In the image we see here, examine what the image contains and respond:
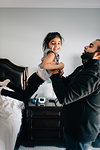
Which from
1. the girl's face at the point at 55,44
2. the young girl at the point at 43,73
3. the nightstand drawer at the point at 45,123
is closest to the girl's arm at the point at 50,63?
the young girl at the point at 43,73

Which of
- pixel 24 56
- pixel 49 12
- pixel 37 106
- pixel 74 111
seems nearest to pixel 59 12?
pixel 49 12

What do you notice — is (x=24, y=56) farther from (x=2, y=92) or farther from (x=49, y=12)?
(x=2, y=92)

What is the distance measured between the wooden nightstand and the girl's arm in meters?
1.40

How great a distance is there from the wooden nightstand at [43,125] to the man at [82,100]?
112 cm

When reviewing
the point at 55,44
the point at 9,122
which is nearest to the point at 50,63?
the point at 55,44

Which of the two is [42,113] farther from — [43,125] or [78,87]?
[78,87]

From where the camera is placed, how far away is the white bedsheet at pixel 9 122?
1391 millimetres

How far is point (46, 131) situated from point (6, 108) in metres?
0.80

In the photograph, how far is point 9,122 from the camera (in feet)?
5.37

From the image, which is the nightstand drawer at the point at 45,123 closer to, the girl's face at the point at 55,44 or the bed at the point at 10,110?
the bed at the point at 10,110

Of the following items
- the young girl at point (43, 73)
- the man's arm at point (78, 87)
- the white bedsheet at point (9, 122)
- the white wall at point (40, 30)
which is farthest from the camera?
the white wall at point (40, 30)

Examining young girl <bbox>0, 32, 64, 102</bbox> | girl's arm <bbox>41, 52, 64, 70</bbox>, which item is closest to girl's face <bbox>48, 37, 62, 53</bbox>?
young girl <bbox>0, 32, 64, 102</bbox>

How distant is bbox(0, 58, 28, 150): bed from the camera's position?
4.72ft

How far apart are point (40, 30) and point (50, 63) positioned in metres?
1.83
